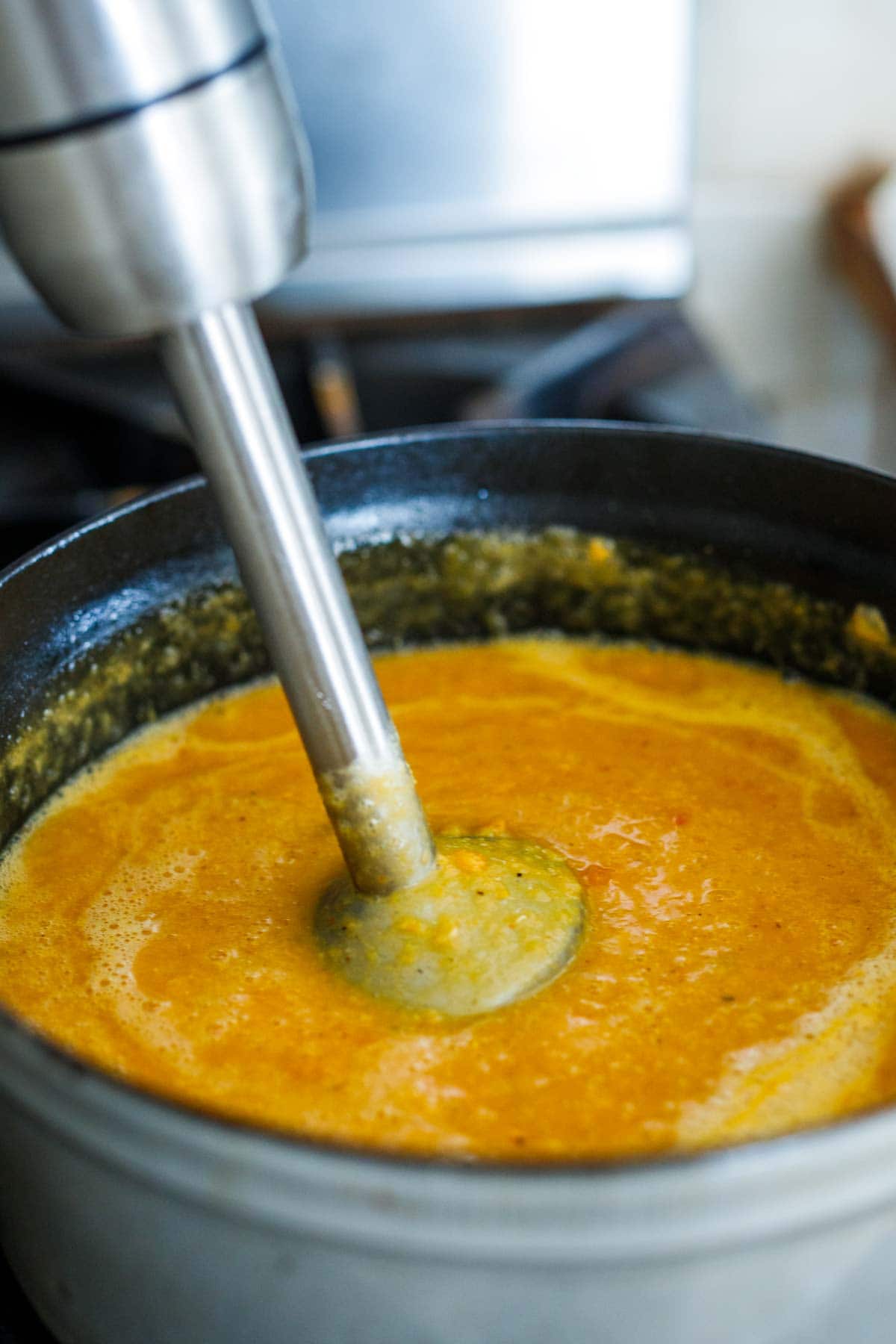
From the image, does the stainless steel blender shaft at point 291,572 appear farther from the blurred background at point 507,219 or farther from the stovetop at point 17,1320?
the blurred background at point 507,219

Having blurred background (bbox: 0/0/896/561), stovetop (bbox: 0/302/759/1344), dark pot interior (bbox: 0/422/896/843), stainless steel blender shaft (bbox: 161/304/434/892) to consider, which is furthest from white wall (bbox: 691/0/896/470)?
stainless steel blender shaft (bbox: 161/304/434/892)

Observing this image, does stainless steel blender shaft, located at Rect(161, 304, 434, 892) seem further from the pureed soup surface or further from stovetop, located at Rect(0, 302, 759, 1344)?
stovetop, located at Rect(0, 302, 759, 1344)

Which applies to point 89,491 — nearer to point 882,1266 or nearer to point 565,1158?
point 565,1158

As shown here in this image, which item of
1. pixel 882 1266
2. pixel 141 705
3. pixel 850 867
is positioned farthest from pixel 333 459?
pixel 882 1266

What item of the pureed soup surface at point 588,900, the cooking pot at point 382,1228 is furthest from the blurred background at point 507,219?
the cooking pot at point 382,1228

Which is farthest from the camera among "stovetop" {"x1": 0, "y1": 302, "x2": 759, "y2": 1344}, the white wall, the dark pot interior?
the white wall

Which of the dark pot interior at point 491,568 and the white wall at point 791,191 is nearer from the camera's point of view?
the dark pot interior at point 491,568
